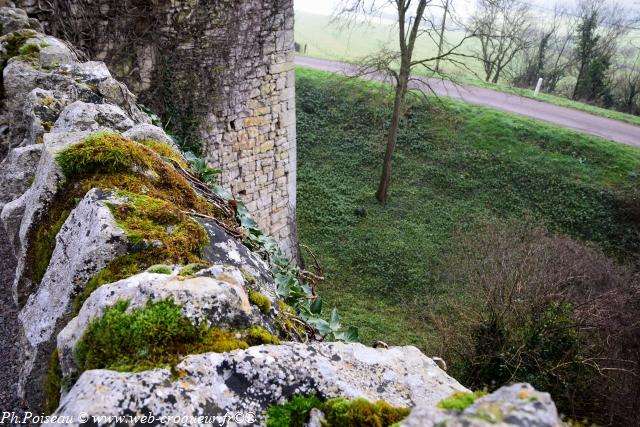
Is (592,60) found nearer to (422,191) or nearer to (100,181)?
(422,191)

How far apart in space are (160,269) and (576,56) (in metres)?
29.6

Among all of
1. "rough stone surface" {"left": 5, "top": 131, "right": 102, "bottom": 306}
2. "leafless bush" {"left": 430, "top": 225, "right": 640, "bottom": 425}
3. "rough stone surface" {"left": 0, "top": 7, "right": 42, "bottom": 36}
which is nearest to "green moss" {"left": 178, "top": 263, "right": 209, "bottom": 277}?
"rough stone surface" {"left": 5, "top": 131, "right": 102, "bottom": 306}

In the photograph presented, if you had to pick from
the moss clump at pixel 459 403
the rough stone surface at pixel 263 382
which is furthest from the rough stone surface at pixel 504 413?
the rough stone surface at pixel 263 382

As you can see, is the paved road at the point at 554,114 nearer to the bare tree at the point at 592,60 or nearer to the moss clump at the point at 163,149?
the bare tree at the point at 592,60

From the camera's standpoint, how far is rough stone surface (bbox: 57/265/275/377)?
4.97 ft

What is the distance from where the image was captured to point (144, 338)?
143 centimetres

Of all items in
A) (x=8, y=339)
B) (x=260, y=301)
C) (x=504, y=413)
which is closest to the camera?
(x=504, y=413)

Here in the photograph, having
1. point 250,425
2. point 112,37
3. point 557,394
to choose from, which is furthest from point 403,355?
point 557,394

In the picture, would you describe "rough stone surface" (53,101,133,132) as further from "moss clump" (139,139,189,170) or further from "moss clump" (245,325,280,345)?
"moss clump" (245,325,280,345)

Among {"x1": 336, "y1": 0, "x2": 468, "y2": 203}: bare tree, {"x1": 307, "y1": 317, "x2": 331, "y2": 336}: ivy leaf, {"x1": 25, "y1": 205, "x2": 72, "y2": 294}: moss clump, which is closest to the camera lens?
{"x1": 25, "y1": 205, "x2": 72, "y2": 294}: moss clump

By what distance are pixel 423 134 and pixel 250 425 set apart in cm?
1687

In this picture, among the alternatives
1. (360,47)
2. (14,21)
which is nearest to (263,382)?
(14,21)

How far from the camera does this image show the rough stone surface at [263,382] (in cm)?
122

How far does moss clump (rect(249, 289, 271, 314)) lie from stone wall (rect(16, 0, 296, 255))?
5313mm
